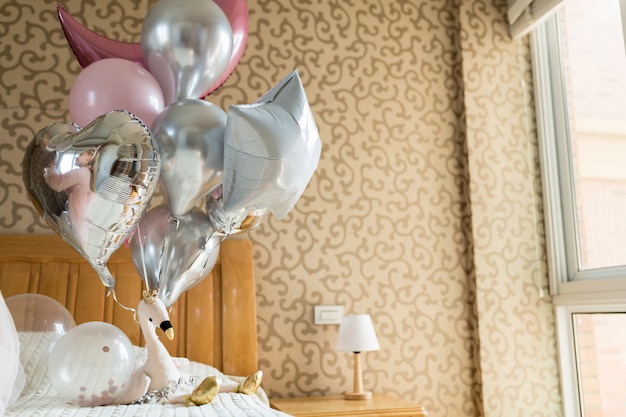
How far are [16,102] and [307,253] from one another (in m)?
1.42

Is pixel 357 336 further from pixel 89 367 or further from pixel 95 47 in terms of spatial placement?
pixel 95 47

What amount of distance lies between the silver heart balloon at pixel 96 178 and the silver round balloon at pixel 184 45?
280mm

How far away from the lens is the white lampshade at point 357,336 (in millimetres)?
2203

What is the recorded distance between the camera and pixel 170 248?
1.27m

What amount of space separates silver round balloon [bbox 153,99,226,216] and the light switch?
1.37 metres

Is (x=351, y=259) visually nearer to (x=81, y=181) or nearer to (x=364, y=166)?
(x=364, y=166)

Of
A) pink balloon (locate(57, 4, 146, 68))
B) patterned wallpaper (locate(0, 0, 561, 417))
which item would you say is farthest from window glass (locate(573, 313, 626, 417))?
pink balloon (locate(57, 4, 146, 68))

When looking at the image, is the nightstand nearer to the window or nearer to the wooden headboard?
the wooden headboard

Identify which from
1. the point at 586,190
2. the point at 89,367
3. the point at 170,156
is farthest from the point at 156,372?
→ the point at 586,190

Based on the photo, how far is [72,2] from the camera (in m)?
2.47

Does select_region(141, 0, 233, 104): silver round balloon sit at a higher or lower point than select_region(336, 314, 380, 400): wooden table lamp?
higher

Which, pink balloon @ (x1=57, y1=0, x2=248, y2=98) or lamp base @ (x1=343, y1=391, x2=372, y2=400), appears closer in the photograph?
pink balloon @ (x1=57, y1=0, x2=248, y2=98)

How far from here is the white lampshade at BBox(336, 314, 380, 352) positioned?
86.7 inches

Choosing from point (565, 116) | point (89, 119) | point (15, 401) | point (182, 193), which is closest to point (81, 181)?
point (182, 193)
